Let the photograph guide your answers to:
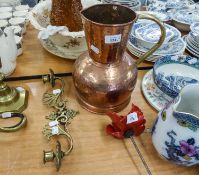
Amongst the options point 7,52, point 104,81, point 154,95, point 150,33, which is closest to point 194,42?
point 150,33

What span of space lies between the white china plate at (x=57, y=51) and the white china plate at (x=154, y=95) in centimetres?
18

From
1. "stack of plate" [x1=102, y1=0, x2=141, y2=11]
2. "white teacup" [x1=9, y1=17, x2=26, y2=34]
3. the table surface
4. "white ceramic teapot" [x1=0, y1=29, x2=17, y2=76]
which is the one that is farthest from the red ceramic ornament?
"stack of plate" [x1=102, y1=0, x2=141, y2=11]

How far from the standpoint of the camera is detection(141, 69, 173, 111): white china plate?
0.50m

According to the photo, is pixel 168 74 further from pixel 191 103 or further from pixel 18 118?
pixel 18 118

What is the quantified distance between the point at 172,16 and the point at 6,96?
0.58 meters

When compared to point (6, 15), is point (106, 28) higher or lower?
higher

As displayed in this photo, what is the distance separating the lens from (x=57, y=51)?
0.62 metres

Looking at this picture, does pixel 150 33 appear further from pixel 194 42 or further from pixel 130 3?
pixel 130 3

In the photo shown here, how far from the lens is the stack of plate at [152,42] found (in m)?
0.63

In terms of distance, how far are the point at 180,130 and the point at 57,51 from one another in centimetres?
38

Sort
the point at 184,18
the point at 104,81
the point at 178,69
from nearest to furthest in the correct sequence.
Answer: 1. the point at 104,81
2. the point at 178,69
3. the point at 184,18

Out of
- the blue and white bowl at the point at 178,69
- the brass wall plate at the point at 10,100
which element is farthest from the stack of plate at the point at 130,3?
the brass wall plate at the point at 10,100

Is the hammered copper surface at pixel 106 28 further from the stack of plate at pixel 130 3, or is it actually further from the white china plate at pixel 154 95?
the stack of plate at pixel 130 3

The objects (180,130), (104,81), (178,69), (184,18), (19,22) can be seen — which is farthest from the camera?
(184,18)
